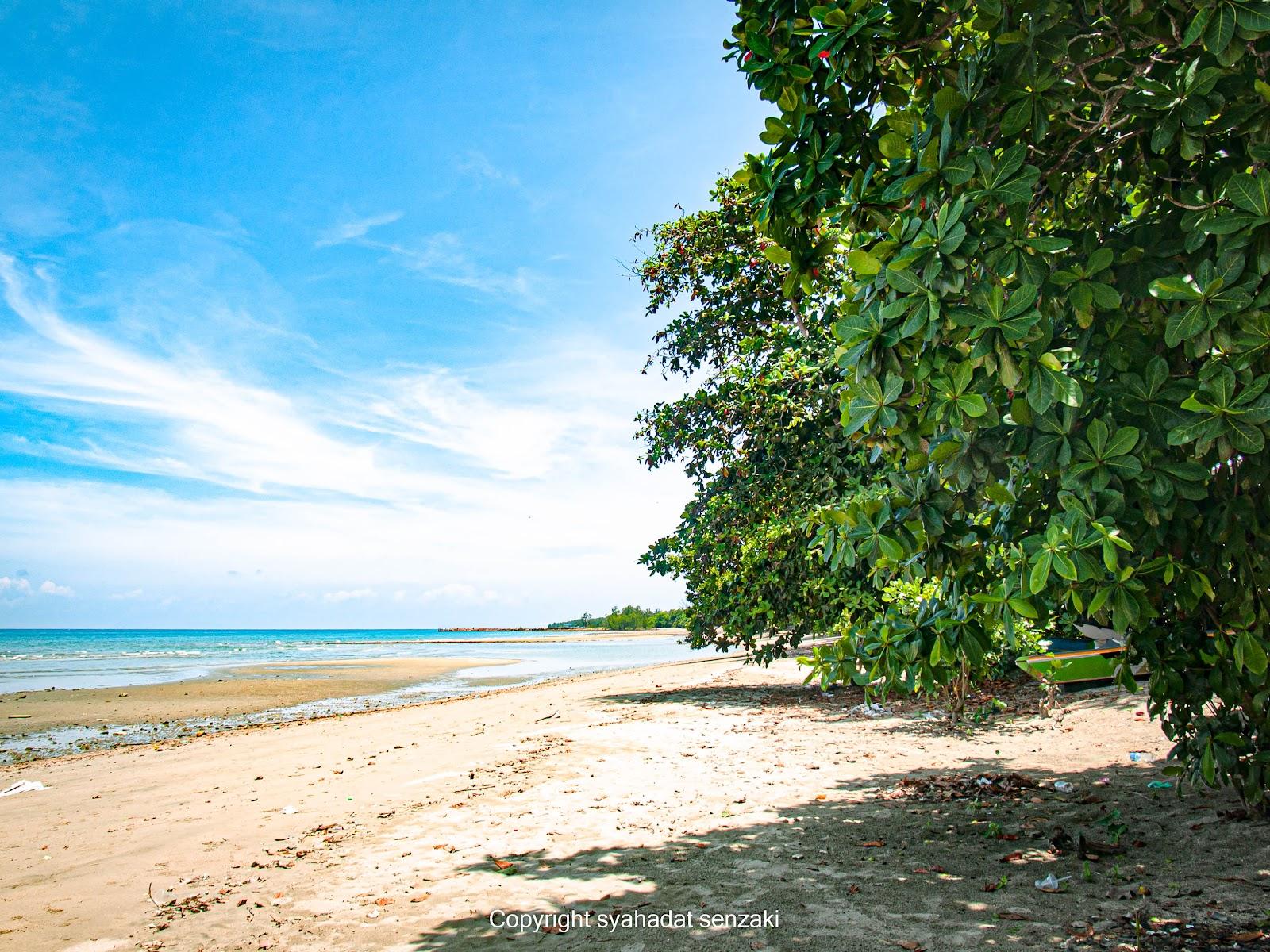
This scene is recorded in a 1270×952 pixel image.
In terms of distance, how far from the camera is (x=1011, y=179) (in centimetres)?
318

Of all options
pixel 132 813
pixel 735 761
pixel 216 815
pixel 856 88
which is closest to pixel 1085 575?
pixel 856 88

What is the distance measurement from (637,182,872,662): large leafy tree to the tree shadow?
5.71 m

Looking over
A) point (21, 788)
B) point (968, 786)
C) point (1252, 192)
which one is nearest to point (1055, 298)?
point (1252, 192)

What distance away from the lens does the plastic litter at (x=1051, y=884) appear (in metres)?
4.25

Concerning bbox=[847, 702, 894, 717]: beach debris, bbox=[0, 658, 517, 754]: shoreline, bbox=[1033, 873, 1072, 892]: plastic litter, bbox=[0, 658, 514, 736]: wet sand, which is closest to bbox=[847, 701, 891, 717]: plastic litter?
bbox=[847, 702, 894, 717]: beach debris

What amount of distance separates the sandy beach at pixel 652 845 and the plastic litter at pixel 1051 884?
6 centimetres

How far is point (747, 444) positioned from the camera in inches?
563

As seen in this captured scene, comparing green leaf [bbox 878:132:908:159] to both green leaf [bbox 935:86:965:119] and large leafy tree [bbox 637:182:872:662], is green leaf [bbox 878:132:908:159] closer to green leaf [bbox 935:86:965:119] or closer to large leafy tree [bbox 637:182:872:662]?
green leaf [bbox 935:86:965:119]

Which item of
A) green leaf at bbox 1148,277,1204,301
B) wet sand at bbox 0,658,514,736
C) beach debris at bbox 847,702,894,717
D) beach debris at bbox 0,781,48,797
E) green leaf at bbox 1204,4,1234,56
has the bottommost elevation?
wet sand at bbox 0,658,514,736

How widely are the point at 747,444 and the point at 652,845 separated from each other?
9.78m

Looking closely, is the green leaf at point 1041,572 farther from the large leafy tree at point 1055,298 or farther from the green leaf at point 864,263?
the green leaf at point 864,263

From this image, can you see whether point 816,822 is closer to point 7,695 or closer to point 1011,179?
point 1011,179

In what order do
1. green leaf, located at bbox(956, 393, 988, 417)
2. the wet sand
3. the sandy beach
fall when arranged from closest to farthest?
green leaf, located at bbox(956, 393, 988, 417) < the sandy beach < the wet sand

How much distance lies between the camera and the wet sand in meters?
16.3
